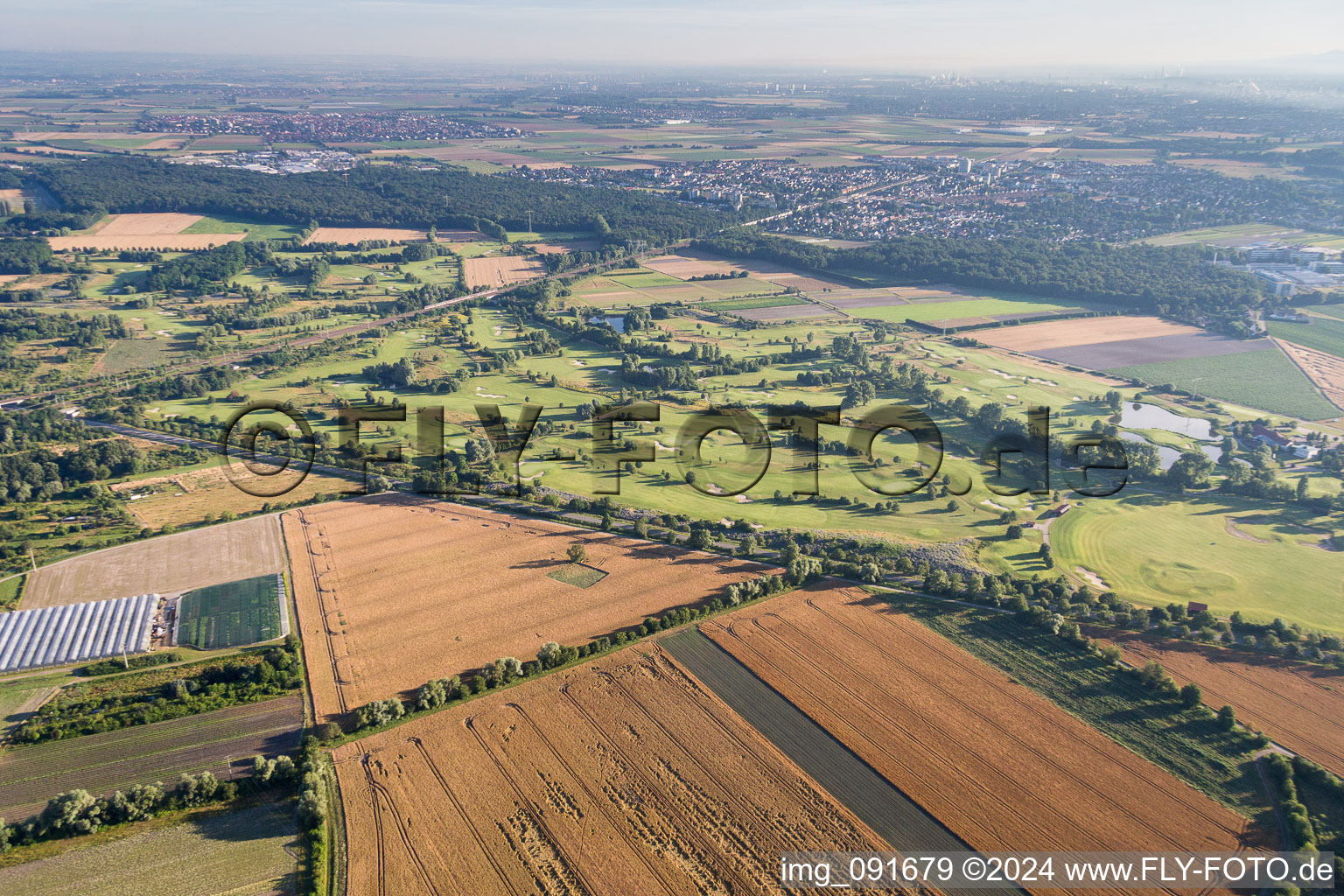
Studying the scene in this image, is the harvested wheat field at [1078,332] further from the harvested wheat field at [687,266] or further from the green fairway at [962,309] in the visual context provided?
the harvested wheat field at [687,266]

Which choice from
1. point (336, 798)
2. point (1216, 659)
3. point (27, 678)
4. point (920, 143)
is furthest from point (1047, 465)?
point (920, 143)

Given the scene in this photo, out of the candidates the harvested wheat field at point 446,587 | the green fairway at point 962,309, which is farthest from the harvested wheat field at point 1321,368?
the harvested wheat field at point 446,587

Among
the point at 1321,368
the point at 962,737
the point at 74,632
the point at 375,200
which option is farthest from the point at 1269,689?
the point at 375,200

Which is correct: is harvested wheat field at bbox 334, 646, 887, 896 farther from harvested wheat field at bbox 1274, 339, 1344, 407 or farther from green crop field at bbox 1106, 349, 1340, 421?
harvested wheat field at bbox 1274, 339, 1344, 407

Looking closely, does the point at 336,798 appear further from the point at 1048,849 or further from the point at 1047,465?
the point at 1047,465

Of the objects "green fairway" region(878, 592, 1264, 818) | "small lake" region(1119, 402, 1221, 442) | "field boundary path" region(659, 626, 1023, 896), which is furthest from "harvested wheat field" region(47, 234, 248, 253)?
"small lake" region(1119, 402, 1221, 442)

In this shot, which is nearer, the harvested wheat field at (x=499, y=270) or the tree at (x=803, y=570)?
the tree at (x=803, y=570)
